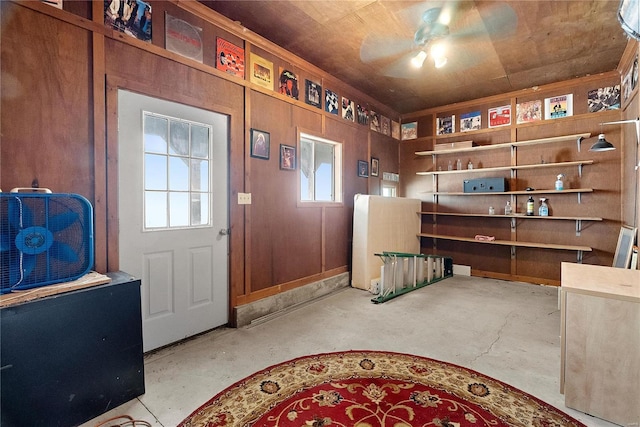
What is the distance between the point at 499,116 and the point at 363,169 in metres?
2.39

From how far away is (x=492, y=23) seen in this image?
2.80 meters

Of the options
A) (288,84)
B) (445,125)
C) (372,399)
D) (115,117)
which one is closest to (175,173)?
(115,117)

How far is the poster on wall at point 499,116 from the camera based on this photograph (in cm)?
471

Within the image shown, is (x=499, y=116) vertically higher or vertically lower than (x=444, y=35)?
lower

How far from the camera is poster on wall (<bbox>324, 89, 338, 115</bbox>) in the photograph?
158 inches

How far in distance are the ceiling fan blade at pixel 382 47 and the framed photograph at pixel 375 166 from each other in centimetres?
178

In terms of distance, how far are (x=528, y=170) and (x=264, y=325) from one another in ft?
14.8

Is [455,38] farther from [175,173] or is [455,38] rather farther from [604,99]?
[175,173]


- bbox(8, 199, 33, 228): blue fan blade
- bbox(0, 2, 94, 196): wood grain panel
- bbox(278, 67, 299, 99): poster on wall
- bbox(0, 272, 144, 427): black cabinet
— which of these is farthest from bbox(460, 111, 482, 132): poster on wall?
bbox(8, 199, 33, 228): blue fan blade

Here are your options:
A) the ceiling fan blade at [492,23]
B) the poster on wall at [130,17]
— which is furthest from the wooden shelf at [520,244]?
the poster on wall at [130,17]

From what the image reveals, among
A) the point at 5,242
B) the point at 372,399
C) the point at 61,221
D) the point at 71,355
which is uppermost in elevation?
the point at 61,221

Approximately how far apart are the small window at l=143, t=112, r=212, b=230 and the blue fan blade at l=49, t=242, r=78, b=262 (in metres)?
0.66

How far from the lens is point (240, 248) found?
9.80 ft

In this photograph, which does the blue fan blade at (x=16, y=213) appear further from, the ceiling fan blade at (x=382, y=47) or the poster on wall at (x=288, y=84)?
the ceiling fan blade at (x=382, y=47)
